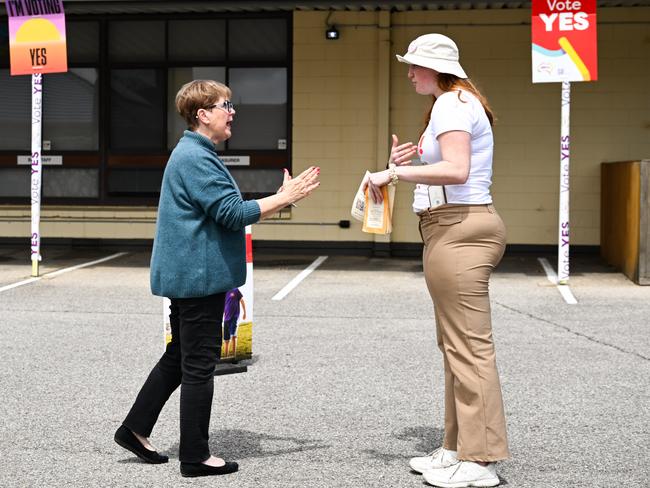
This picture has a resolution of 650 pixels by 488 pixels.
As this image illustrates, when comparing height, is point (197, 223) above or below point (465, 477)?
above

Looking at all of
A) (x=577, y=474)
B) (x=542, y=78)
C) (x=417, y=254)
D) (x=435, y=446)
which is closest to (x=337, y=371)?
(x=435, y=446)

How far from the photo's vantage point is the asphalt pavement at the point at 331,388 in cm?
502

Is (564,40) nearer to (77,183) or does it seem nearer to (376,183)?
(376,183)

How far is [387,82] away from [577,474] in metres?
11.8

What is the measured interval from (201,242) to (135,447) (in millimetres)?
1052

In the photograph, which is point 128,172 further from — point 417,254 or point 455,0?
point 455,0

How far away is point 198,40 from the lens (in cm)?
1655

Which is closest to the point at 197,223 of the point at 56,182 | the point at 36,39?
the point at 36,39

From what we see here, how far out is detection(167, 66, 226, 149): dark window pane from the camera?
16594 millimetres

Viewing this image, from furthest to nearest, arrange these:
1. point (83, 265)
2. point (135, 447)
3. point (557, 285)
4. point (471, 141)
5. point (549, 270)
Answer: point (83, 265), point (549, 270), point (557, 285), point (135, 447), point (471, 141)

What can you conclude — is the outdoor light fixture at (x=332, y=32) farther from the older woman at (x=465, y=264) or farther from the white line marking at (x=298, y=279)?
the older woman at (x=465, y=264)

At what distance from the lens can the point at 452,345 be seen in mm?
4688

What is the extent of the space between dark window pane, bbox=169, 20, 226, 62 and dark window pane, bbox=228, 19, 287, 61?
0.16 metres

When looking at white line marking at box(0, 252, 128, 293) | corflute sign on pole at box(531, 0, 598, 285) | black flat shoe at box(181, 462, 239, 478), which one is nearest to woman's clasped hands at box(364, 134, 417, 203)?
black flat shoe at box(181, 462, 239, 478)
